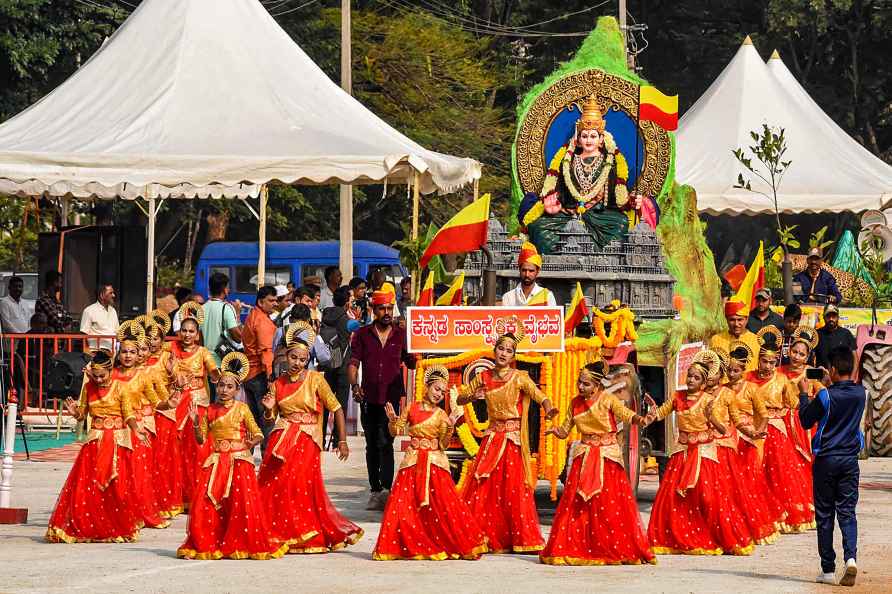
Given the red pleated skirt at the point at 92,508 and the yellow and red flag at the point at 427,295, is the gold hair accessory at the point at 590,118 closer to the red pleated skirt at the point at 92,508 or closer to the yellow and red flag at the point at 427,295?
the yellow and red flag at the point at 427,295

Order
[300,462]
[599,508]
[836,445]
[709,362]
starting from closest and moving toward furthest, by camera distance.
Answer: [836,445] → [599,508] → [300,462] → [709,362]

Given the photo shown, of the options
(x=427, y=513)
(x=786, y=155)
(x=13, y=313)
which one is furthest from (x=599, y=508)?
(x=786, y=155)

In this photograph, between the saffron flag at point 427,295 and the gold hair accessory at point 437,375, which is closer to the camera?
the gold hair accessory at point 437,375

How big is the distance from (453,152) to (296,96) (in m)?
18.5

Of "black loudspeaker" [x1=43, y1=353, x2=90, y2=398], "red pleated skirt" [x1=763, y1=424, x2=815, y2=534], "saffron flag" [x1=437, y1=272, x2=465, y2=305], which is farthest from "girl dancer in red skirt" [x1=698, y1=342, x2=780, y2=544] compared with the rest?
"black loudspeaker" [x1=43, y1=353, x2=90, y2=398]

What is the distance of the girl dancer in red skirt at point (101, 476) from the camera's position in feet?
42.6

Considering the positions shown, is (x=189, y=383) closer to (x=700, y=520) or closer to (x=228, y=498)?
(x=228, y=498)

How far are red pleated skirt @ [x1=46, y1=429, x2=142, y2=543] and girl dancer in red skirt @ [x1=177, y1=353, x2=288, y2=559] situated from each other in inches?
37.5

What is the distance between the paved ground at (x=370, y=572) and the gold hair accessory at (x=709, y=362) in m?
1.26

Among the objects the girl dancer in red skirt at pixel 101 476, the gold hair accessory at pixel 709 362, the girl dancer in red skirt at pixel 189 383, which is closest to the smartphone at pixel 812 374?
the gold hair accessory at pixel 709 362

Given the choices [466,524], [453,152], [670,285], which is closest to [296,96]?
[670,285]

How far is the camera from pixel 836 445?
450 inches

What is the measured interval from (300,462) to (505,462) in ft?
4.59

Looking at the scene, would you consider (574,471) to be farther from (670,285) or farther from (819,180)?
(819,180)
